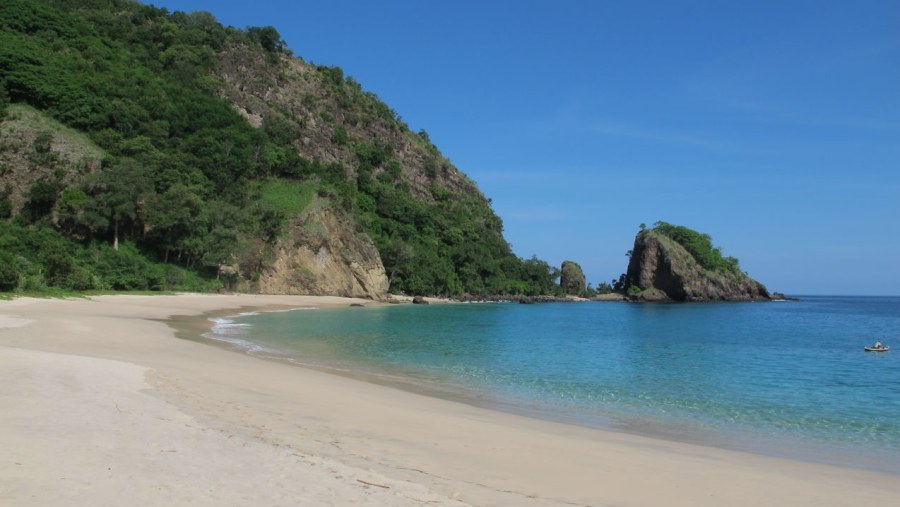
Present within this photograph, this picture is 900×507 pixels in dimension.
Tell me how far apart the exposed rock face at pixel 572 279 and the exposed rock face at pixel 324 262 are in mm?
72300

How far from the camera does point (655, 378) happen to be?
66.9ft

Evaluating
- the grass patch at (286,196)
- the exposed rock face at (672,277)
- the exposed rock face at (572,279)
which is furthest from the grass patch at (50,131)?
the exposed rock face at (672,277)

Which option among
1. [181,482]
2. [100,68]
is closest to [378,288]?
[100,68]

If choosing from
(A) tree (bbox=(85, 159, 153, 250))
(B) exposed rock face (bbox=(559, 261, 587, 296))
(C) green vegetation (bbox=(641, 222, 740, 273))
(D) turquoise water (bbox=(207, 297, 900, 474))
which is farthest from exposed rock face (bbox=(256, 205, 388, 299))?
(C) green vegetation (bbox=(641, 222, 740, 273))

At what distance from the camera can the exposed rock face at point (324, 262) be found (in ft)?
233

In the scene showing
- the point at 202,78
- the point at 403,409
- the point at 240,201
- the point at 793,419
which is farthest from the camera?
the point at 202,78

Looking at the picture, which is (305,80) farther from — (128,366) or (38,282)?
(128,366)

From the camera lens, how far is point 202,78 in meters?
96.4

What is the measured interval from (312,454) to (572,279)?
14240 cm

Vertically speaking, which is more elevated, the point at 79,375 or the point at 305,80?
the point at 305,80

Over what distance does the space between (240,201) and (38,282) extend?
39.8 metres

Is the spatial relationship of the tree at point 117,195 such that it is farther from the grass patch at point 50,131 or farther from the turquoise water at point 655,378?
the turquoise water at point 655,378

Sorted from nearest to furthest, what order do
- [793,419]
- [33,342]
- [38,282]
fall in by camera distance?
[793,419]
[33,342]
[38,282]

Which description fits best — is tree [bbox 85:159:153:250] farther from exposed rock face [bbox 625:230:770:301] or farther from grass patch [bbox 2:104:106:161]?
exposed rock face [bbox 625:230:770:301]
